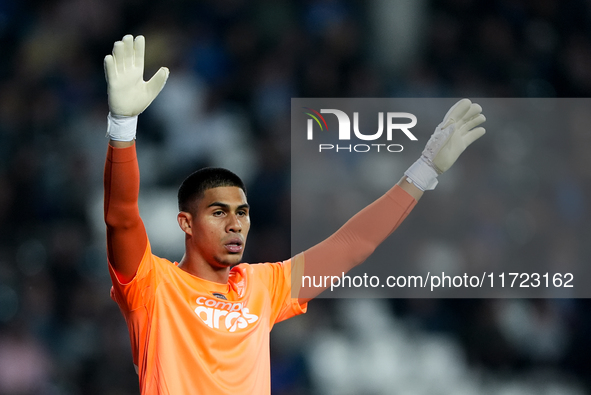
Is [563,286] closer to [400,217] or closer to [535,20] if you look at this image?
[535,20]

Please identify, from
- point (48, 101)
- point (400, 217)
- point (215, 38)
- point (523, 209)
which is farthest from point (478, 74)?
point (48, 101)

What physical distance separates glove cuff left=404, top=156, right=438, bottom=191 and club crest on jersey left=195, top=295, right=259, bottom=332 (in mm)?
969

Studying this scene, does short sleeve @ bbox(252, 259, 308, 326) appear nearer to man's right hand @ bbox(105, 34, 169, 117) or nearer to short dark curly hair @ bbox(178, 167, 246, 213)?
short dark curly hair @ bbox(178, 167, 246, 213)

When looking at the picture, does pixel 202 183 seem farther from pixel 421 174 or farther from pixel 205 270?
pixel 421 174

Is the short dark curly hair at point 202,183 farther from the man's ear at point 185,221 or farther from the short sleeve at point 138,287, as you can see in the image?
the short sleeve at point 138,287

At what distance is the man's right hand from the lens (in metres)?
2.31

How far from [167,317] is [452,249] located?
2.73 m

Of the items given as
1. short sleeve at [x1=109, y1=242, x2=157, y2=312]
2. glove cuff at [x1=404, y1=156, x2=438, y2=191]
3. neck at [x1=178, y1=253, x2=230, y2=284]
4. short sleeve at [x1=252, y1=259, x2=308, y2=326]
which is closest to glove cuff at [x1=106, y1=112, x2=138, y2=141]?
short sleeve at [x1=109, y1=242, x2=157, y2=312]

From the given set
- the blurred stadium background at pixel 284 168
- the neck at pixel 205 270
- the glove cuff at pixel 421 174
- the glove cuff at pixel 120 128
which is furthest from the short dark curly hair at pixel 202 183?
the blurred stadium background at pixel 284 168

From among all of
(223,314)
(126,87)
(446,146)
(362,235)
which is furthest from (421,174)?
(126,87)

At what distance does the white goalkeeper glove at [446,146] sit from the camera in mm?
2977

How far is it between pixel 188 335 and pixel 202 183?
0.62 metres

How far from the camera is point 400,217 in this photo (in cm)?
290

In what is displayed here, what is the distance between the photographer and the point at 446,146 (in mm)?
3035
